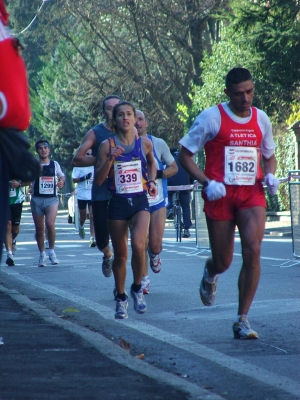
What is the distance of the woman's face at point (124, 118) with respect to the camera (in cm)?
787

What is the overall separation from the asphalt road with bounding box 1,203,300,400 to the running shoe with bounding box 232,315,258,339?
0.21 feet

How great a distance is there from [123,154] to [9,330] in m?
1.92

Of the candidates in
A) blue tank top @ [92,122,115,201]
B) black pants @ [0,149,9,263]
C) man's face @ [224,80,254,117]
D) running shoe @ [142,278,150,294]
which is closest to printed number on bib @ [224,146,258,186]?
man's face @ [224,80,254,117]

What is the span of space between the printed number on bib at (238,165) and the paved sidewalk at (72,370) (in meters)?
1.50

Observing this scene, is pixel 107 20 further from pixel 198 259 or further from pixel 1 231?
pixel 1 231

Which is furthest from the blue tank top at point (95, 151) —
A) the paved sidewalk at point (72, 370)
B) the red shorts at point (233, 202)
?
the red shorts at point (233, 202)

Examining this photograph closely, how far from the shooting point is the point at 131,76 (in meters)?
35.4

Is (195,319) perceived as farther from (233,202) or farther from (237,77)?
(237,77)

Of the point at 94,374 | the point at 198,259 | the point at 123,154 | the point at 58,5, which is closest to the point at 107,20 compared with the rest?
the point at 58,5

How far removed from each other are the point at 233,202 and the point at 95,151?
8.23 feet

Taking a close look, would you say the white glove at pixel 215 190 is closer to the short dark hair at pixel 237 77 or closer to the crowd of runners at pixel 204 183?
Answer: the crowd of runners at pixel 204 183

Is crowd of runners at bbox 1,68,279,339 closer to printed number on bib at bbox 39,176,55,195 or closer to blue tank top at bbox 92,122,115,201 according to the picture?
blue tank top at bbox 92,122,115,201

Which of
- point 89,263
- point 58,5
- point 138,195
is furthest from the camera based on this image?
point 58,5

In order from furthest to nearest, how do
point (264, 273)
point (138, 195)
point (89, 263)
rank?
1. point (89, 263)
2. point (264, 273)
3. point (138, 195)
